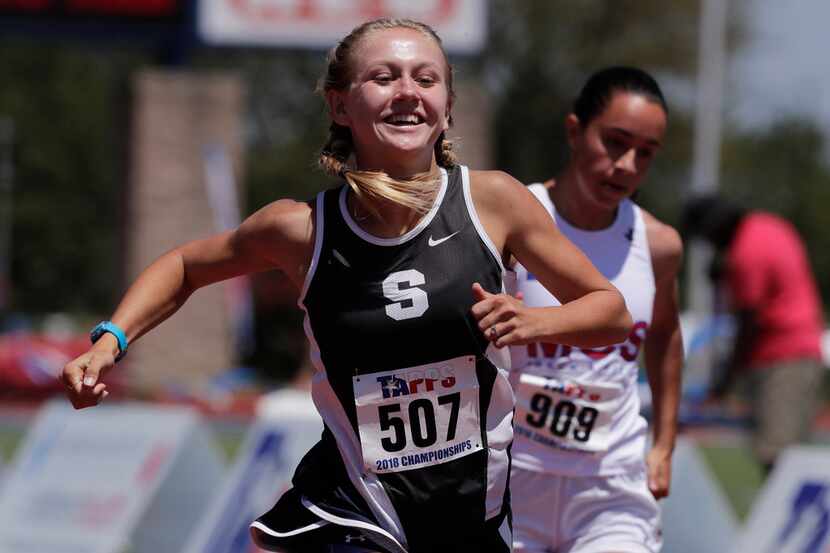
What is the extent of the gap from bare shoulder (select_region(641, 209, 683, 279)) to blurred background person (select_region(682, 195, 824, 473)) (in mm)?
4385

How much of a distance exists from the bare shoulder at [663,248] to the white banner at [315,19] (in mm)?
14044

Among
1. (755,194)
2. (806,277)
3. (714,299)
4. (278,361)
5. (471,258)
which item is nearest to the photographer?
(471,258)

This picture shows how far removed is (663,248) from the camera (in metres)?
4.86

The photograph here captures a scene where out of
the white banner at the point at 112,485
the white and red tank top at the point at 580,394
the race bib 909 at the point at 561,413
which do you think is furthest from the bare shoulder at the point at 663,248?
the white banner at the point at 112,485

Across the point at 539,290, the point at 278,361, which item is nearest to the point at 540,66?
the point at 278,361

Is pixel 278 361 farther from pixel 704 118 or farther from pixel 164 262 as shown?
pixel 164 262

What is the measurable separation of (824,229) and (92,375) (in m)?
52.8

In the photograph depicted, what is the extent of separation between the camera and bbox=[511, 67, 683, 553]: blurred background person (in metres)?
4.62

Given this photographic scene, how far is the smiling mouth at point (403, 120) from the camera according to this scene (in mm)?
Result: 3740

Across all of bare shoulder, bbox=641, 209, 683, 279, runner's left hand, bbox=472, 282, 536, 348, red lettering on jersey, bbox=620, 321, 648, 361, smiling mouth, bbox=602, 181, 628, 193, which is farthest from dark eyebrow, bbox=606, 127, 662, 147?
runner's left hand, bbox=472, 282, 536, 348

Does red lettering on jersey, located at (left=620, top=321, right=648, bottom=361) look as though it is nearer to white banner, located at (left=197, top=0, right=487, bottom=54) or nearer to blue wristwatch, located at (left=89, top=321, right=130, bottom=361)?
blue wristwatch, located at (left=89, top=321, right=130, bottom=361)

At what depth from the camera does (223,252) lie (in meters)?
3.92

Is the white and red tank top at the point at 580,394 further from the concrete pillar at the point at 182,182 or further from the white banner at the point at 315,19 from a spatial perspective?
the concrete pillar at the point at 182,182

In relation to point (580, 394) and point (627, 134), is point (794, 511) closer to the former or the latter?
point (580, 394)
